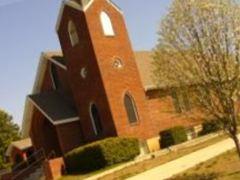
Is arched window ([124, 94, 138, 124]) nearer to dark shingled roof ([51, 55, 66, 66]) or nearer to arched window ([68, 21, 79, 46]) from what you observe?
arched window ([68, 21, 79, 46])

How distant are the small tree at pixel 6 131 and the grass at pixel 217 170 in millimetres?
55965

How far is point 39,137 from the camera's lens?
3481 centimetres

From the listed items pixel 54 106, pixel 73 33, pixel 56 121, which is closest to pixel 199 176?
pixel 56 121

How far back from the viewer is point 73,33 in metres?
32.7

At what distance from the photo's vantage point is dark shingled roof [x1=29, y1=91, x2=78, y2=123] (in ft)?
107

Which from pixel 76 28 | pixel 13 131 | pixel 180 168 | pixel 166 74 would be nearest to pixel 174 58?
pixel 166 74

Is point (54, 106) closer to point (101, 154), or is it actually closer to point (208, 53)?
point (101, 154)

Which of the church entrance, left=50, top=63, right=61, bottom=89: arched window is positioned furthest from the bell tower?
left=50, top=63, right=61, bottom=89: arched window

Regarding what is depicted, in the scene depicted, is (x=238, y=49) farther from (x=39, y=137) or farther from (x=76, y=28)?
(x=39, y=137)

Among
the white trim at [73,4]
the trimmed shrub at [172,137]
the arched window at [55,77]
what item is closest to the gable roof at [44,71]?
the arched window at [55,77]

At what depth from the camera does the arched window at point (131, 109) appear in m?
32.0

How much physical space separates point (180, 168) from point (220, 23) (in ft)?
24.4

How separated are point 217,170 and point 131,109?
1552cm

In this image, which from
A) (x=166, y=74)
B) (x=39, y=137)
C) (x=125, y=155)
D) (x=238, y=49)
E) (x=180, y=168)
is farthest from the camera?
(x=39, y=137)
